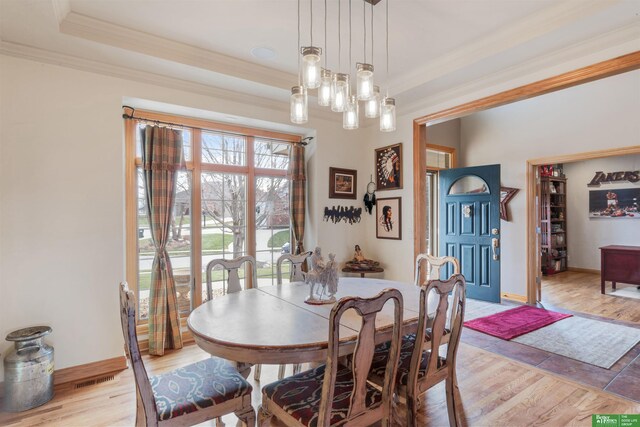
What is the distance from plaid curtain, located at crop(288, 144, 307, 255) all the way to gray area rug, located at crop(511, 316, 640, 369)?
2.63m

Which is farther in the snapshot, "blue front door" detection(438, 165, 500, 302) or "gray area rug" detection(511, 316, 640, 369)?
"blue front door" detection(438, 165, 500, 302)

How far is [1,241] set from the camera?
238 centimetres

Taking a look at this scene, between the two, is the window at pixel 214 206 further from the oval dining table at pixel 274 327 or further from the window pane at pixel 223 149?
the oval dining table at pixel 274 327

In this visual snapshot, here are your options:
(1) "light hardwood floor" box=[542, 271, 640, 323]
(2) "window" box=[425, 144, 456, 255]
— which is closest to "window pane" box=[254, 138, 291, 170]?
(2) "window" box=[425, 144, 456, 255]

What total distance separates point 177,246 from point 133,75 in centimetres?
168

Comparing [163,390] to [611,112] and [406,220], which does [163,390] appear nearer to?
[406,220]

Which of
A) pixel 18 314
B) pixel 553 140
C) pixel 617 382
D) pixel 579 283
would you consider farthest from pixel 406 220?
pixel 579 283

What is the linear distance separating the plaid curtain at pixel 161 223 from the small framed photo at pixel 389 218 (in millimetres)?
2484

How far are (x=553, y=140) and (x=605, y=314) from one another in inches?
97.4

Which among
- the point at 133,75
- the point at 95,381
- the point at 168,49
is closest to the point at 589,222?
the point at 168,49

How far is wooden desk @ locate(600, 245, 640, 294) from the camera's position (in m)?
5.21

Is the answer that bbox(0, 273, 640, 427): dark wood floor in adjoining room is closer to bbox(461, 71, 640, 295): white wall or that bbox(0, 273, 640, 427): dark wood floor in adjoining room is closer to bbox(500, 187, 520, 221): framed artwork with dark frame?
bbox(461, 71, 640, 295): white wall

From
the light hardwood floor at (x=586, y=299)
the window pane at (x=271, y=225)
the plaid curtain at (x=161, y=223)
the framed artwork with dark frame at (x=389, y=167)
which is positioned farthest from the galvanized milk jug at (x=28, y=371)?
the light hardwood floor at (x=586, y=299)

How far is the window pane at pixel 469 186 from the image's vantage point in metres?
4.96
